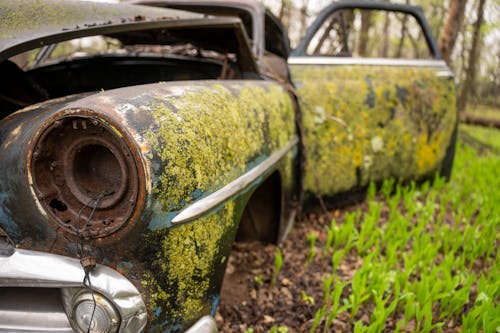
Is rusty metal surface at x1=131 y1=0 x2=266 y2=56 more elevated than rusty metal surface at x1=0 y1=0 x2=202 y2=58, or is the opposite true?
rusty metal surface at x1=0 y1=0 x2=202 y2=58

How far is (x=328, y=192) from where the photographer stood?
9.00ft

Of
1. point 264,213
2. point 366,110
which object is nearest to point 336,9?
point 366,110

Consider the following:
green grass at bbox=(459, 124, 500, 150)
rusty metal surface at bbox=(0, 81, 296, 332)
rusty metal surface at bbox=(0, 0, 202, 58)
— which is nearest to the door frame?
rusty metal surface at bbox=(0, 0, 202, 58)

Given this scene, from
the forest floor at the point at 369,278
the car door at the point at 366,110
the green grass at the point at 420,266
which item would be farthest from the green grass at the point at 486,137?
the forest floor at the point at 369,278

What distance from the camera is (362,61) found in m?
3.06

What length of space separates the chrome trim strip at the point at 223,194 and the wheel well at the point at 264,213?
1.20 ft

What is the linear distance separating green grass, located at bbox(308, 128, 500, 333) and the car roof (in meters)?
1.41

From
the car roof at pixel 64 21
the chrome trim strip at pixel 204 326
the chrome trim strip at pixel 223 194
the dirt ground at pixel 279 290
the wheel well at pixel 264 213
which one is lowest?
the dirt ground at pixel 279 290

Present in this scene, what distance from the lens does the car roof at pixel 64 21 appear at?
120 centimetres

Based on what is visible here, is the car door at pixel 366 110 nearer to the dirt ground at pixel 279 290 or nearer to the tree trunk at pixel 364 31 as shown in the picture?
the dirt ground at pixel 279 290

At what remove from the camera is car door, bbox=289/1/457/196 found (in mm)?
2684

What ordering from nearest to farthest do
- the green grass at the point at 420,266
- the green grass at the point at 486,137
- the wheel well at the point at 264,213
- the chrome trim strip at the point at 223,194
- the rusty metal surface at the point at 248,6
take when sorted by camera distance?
the chrome trim strip at the point at 223,194, the green grass at the point at 420,266, the wheel well at the point at 264,213, the rusty metal surface at the point at 248,6, the green grass at the point at 486,137

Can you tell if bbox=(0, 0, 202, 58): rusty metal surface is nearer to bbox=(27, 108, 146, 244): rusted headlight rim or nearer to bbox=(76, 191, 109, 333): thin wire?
bbox=(27, 108, 146, 244): rusted headlight rim

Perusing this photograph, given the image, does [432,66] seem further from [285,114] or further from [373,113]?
[285,114]
